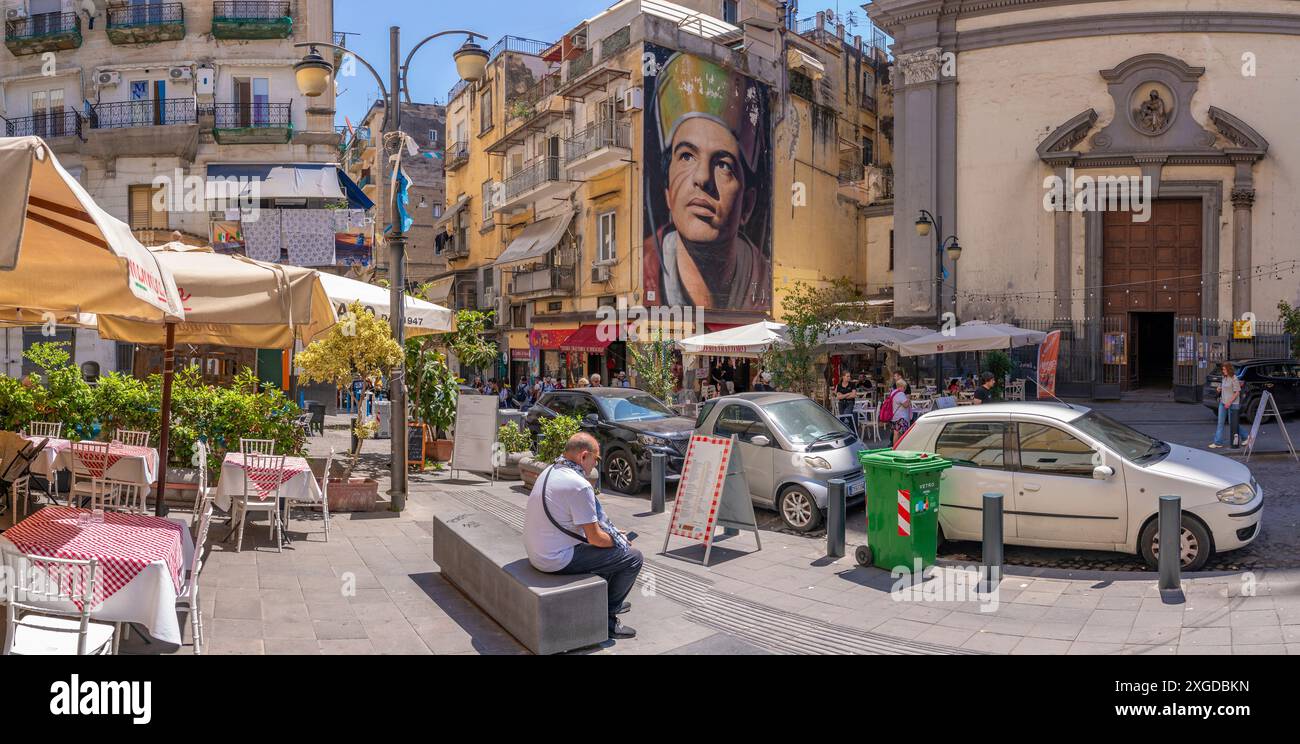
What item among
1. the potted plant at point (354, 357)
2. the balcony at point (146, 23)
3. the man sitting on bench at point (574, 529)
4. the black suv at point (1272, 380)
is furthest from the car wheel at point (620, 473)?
the balcony at point (146, 23)

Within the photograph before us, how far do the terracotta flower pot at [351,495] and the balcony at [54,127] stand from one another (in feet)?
86.9

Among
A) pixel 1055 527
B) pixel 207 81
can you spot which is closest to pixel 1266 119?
pixel 1055 527

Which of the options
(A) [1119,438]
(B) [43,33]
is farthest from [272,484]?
(B) [43,33]

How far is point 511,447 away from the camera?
1427 centimetres

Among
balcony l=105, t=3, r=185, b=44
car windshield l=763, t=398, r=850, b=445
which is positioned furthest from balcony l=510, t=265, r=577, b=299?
car windshield l=763, t=398, r=850, b=445

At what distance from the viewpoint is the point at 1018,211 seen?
25938 millimetres

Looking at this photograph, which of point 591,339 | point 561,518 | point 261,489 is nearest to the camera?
point 561,518

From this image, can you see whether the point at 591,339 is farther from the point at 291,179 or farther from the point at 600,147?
the point at 291,179

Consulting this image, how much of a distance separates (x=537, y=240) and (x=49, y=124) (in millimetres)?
17321

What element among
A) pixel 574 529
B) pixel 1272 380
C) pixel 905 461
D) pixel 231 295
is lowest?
pixel 574 529

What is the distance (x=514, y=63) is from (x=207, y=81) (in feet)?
43.6

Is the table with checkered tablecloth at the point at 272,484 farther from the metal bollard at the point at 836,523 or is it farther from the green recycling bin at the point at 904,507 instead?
the green recycling bin at the point at 904,507

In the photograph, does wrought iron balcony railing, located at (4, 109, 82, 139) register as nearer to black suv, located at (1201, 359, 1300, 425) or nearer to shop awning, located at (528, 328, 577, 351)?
shop awning, located at (528, 328, 577, 351)
